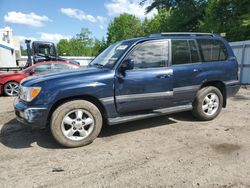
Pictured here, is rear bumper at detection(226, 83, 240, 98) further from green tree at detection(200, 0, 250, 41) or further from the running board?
green tree at detection(200, 0, 250, 41)

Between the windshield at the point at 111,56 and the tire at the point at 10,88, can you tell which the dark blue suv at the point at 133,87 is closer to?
the windshield at the point at 111,56

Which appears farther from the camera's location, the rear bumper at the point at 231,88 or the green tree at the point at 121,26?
the green tree at the point at 121,26

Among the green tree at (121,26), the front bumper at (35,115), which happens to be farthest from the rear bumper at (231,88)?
the green tree at (121,26)

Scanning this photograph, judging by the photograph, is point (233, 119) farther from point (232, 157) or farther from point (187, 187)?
point (187, 187)

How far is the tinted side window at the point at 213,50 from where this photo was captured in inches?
216

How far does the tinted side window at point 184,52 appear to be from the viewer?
509 cm

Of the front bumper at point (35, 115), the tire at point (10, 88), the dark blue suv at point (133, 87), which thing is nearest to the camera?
the front bumper at point (35, 115)

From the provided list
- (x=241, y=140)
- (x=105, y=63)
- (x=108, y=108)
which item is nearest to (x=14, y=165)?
(x=108, y=108)

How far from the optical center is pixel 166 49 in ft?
16.4

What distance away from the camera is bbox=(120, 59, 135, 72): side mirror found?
444 cm

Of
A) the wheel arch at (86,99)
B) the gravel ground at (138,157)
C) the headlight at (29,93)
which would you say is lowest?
the gravel ground at (138,157)

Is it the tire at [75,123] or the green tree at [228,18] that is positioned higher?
the green tree at [228,18]

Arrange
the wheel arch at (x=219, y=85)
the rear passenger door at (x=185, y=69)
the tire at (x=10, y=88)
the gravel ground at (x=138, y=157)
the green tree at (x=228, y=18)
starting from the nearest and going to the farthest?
the gravel ground at (x=138, y=157) → the rear passenger door at (x=185, y=69) → the wheel arch at (x=219, y=85) → the tire at (x=10, y=88) → the green tree at (x=228, y=18)

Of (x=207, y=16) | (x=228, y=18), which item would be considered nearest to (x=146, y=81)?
(x=228, y=18)
